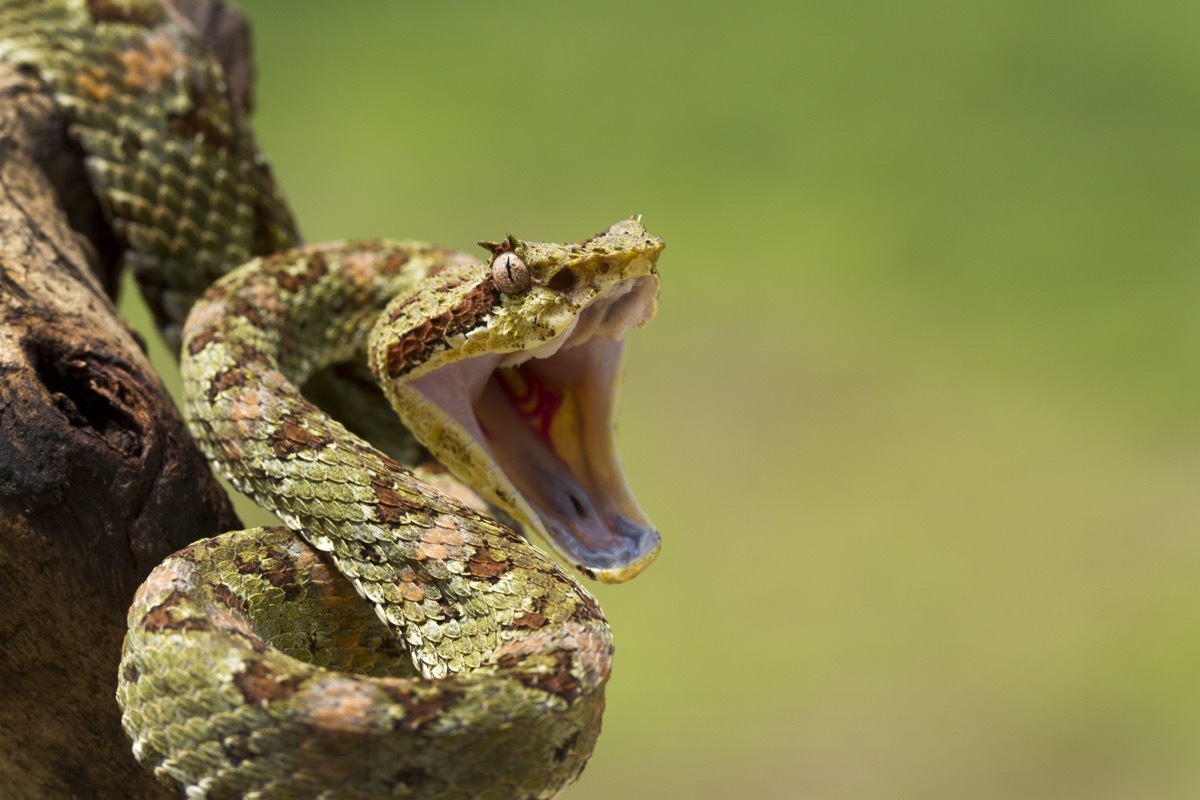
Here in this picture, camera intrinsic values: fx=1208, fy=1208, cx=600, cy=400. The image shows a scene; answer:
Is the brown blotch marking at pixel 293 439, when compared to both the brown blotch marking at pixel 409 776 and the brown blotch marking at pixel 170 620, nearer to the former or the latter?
the brown blotch marking at pixel 170 620

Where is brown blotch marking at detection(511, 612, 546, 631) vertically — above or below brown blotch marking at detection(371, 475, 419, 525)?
below

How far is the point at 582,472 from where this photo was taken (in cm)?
327

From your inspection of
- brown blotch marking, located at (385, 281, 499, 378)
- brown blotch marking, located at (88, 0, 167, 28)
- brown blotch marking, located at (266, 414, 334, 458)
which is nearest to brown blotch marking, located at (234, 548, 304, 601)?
brown blotch marking, located at (266, 414, 334, 458)

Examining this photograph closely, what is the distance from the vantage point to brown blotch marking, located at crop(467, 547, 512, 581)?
282 cm

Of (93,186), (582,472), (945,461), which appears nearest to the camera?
(582,472)

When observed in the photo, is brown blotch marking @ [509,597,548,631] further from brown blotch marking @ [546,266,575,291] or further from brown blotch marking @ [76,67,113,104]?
brown blotch marking @ [76,67,113,104]

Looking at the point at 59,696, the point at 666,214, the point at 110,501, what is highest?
the point at 666,214

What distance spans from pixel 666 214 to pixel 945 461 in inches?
117

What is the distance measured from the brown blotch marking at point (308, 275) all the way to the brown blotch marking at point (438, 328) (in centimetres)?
81

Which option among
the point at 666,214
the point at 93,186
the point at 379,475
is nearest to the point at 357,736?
the point at 379,475

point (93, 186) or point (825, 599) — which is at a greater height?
point (825, 599)

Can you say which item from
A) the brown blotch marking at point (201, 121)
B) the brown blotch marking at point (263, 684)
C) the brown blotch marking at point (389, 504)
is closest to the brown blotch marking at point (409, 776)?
the brown blotch marking at point (263, 684)

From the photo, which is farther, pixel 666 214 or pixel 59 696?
pixel 666 214

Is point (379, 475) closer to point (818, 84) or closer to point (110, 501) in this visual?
point (110, 501)
